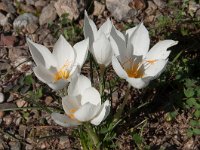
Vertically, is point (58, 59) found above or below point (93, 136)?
above

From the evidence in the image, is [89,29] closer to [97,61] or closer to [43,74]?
[97,61]

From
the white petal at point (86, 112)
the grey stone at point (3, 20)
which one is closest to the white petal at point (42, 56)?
the white petal at point (86, 112)

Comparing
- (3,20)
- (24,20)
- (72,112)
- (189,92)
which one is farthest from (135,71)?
(3,20)

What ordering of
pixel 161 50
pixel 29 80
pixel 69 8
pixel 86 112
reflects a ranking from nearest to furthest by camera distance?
pixel 86 112 < pixel 161 50 < pixel 29 80 < pixel 69 8

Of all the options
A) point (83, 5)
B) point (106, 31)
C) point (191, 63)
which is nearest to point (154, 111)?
point (191, 63)

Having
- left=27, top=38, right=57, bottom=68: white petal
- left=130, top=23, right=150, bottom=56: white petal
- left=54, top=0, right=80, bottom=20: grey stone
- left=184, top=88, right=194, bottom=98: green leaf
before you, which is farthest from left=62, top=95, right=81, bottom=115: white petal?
left=54, top=0, right=80, bottom=20: grey stone

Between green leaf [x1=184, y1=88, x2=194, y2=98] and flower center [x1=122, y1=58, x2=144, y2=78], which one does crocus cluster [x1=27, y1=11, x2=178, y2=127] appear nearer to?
flower center [x1=122, y1=58, x2=144, y2=78]

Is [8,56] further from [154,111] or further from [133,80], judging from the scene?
[133,80]
